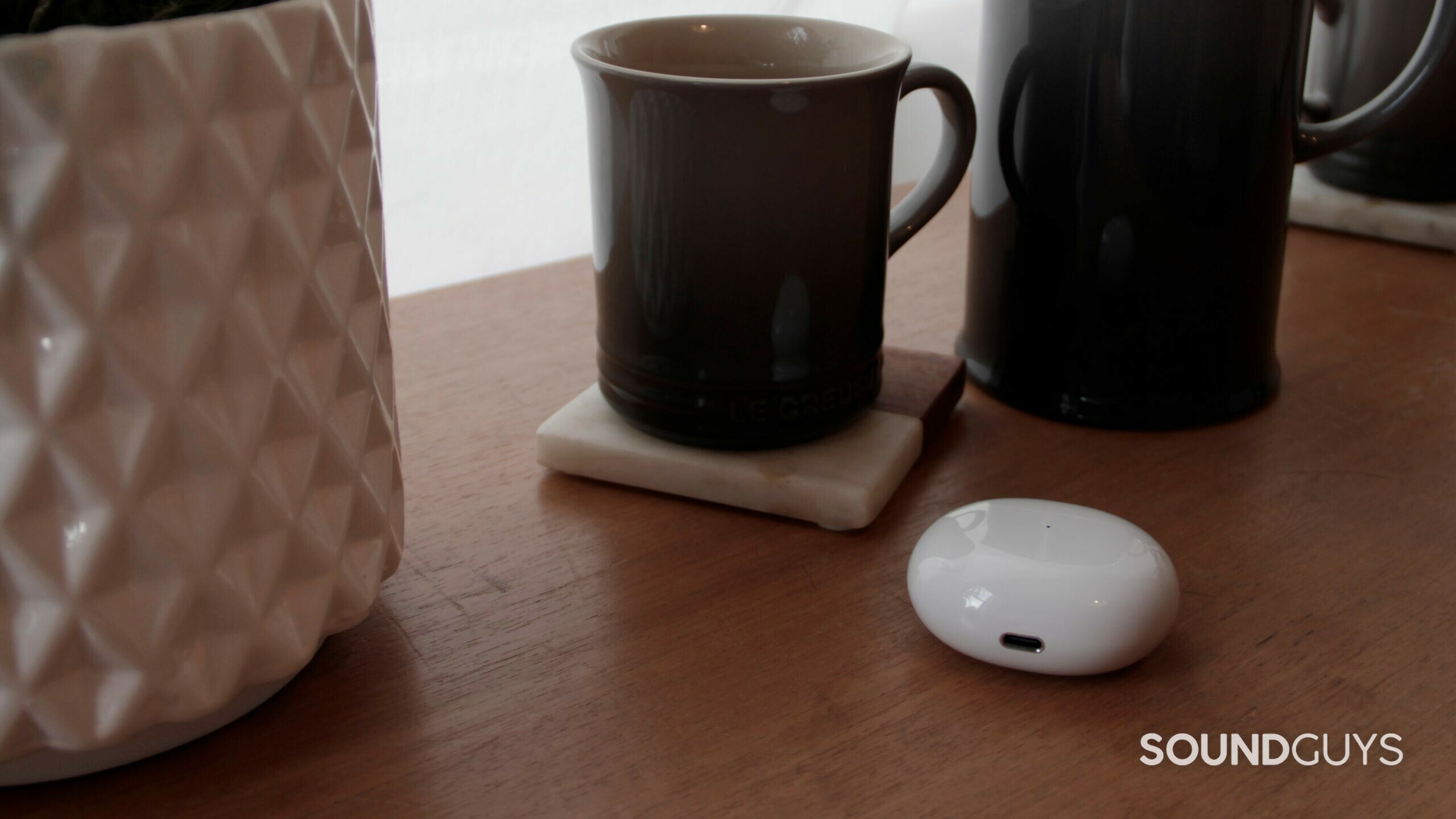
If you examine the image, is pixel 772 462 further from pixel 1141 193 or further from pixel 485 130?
pixel 485 130

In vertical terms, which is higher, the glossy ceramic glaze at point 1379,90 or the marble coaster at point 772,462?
the glossy ceramic glaze at point 1379,90

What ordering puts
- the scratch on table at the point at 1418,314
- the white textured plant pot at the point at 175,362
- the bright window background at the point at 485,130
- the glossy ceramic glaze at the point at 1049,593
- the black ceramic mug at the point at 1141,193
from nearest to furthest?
1. the white textured plant pot at the point at 175,362
2. the glossy ceramic glaze at the point at 1049,593
3. the black ceramic mug at the point at 1141,193
4. the scratch on table at the point at 1418,314
5. the bright window background at the point at 485,130

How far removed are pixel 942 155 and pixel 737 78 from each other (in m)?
0.11

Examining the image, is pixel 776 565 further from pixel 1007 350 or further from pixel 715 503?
pixel 1007 350

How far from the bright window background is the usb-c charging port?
0.58 m

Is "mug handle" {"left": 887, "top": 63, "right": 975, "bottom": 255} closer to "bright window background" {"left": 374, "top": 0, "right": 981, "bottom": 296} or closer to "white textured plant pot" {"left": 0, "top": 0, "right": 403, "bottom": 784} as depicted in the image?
"white textured plant pot" {"left": 0, "top": 0, "right": 403, "bottom": 784}

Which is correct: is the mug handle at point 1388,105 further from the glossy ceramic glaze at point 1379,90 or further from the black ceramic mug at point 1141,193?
the glossy ceramic glaze at point 1379,90

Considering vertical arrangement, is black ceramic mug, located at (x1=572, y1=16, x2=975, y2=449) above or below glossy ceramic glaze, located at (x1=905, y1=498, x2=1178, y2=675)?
above

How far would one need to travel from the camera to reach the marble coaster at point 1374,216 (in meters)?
0.73

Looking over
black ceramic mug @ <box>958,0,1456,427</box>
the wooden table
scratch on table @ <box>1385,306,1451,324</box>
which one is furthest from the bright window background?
scratch on table @ <box>1385,306,1451,324</box>

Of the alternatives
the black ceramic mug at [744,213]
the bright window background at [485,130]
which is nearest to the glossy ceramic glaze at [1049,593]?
the black ceramic mug at [744,213]

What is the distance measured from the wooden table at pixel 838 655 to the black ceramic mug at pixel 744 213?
0.17ft

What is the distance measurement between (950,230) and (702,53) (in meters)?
0.32

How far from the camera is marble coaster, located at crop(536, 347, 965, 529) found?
1.53 feet
